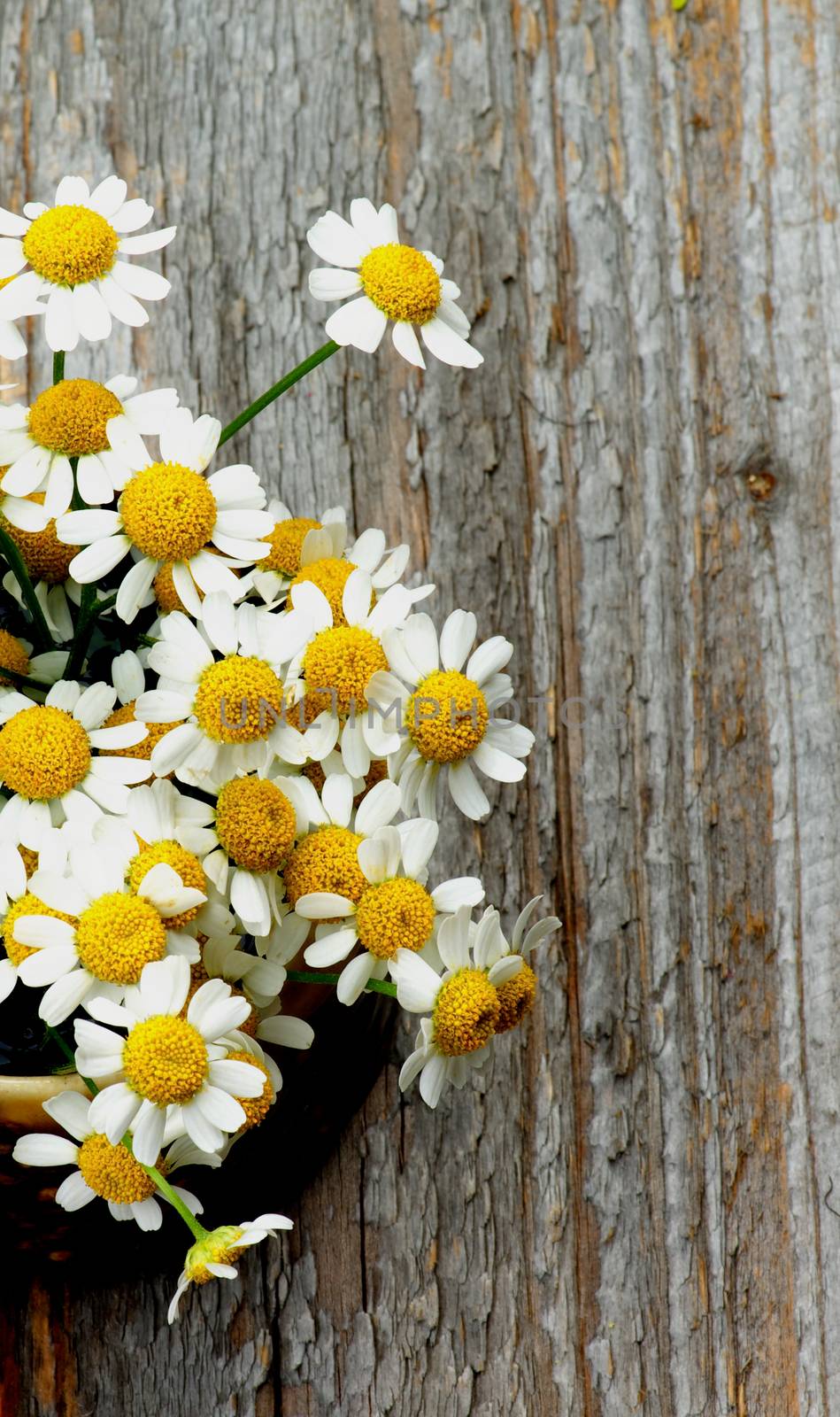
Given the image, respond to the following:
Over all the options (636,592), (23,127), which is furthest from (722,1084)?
(23,127)

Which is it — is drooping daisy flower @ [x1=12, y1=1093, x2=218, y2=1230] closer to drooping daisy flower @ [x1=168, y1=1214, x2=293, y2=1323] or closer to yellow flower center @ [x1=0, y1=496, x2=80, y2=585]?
drooping daisy flower @ [x1=168, y1=1214, x2=293, y2=1323]

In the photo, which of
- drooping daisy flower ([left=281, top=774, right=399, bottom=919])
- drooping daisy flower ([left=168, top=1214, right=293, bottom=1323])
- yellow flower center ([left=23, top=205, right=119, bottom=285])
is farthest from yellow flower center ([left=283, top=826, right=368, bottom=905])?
yellow flower center ([left=23, top=205, right=119, bottom=285])

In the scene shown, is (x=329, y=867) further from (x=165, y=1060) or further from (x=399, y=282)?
(x=399, y=282)

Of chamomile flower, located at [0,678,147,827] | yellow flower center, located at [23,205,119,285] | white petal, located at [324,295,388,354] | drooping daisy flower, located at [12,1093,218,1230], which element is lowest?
drooping daisy flower, located at [12,1093,218,1230]

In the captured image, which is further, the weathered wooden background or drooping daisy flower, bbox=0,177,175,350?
the weathered wooden background

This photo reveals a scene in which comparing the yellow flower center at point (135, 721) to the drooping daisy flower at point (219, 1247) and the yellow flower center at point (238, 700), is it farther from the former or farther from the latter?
the drooping daisy flower at point (219, 1247)

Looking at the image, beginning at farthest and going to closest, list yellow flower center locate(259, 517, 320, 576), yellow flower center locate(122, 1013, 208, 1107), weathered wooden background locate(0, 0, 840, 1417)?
weathered wooden background locate(0, 0, 840, 1417), yellow flower center locate(259, 517, 320, 576), yellow flower center locate(122, 1013, 208, 1107)

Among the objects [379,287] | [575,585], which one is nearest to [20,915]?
[379,287]
